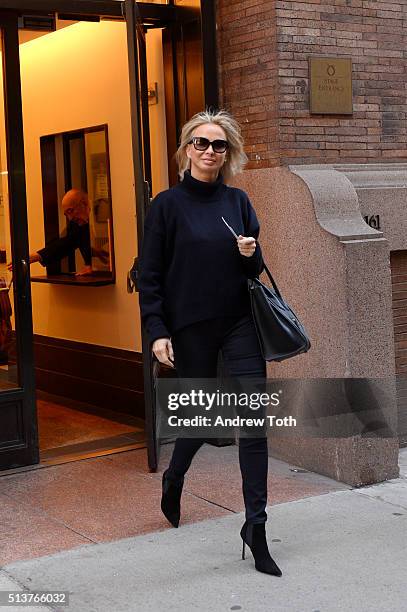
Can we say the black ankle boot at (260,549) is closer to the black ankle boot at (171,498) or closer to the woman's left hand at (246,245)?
the black ankle boot at (171,498)

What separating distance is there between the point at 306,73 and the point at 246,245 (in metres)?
2.59

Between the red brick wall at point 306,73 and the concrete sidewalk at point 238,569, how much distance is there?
2.60 meters

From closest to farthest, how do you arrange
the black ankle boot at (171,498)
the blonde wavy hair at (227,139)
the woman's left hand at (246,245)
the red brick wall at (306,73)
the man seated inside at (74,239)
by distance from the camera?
1. the woman's left hand at (246,245)
2. the blonde wavy hair at (227,139)
3. the black ankle boot at (171,498)
4. the red brick wall at (306,73)
5. the man seated inside at (74,239)

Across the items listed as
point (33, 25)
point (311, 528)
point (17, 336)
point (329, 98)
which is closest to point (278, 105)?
point (329, 98)

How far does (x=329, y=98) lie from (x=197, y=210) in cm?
245

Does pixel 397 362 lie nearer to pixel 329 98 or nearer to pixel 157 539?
pixel 329 98

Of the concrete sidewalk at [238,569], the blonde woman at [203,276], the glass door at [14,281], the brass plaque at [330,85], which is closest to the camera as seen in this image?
the concrete sidewalk at [238,569]

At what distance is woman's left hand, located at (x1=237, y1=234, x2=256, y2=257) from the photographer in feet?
15.5

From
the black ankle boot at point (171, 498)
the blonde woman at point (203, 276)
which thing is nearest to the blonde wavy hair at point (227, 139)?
the blonde woman at point (203, 276)

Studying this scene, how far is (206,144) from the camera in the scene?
494cm

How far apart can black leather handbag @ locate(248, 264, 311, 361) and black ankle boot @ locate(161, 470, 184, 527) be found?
96 centimetres

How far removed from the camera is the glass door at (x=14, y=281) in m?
6.66

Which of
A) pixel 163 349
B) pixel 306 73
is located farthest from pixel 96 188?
pixel 163 349

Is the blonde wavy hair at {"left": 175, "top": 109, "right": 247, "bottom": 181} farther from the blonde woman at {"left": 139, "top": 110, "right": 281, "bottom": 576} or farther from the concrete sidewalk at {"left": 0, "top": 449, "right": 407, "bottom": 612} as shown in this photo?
the concrete sidewalk at {"left": 0, "top": 449, "right": 407, "bottom": 612}
